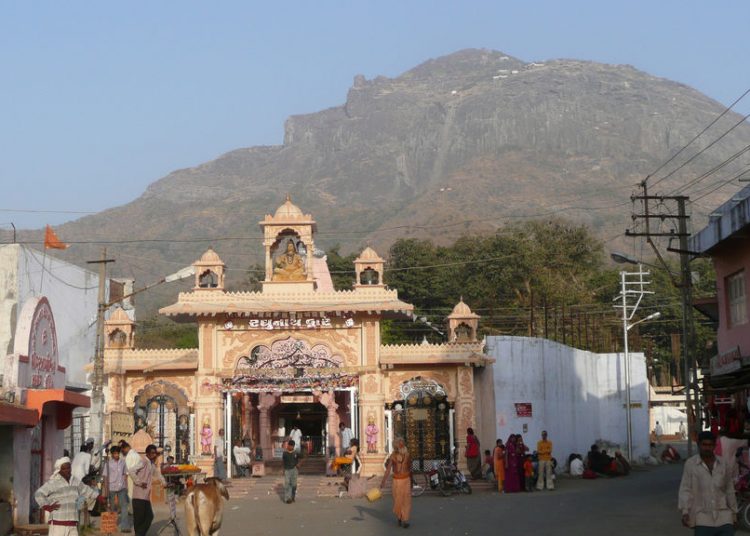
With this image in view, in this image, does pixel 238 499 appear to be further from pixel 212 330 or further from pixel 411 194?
pixel 411 194

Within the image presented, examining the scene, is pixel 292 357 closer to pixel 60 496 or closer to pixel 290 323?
pixel 290 323

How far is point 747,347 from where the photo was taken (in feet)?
72.9

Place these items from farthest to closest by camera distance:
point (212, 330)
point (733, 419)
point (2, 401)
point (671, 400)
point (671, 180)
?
1. point (671, 180)
2. point (671, 400)
3. point (212, 330)
4. point (733, 419)
5. point (2, 401)

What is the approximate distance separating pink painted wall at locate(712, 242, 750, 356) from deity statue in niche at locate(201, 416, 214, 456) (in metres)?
14.6

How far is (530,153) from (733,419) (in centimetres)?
15656

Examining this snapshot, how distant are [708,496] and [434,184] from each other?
→ 505ft

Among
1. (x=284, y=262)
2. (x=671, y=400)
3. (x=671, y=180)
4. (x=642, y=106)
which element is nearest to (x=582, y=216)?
(x=671, y=180)

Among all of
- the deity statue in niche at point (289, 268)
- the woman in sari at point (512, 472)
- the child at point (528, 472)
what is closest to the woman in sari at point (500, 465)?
the woman in sari at point (512, 472)

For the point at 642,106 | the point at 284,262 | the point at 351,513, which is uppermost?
the point at 642,106

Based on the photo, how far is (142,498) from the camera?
55.1ft

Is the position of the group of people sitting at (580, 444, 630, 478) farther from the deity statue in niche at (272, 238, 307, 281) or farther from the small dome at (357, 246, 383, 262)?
the deity statue in niche at (272, 238, 307, 281)

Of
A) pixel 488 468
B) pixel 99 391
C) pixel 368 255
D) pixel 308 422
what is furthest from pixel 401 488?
pixel 308 422

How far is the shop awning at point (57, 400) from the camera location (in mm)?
17641

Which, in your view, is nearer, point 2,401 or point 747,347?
point 2,401
